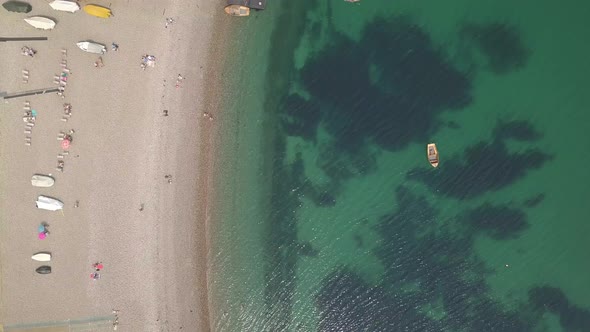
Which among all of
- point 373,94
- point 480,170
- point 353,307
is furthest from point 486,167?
point 353,307

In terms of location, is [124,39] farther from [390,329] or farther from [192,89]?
[390,329]

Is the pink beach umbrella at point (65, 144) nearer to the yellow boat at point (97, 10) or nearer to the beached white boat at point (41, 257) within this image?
the beached white boat at point (41, 257)

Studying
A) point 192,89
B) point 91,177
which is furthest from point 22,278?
point 192,89

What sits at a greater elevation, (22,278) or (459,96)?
(459,96)

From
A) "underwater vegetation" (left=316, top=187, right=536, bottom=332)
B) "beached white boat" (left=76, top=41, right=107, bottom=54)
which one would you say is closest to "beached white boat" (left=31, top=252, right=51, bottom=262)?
"beached white boat" (left=76, top=41, right=107, bottom=54)

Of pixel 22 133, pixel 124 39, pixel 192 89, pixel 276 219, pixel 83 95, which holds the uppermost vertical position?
pixel 124 39

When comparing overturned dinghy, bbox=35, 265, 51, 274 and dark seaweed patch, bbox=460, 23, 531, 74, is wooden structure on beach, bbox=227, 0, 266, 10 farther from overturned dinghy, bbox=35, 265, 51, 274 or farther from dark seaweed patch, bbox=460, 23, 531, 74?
overturned dinghy, bbox=35, 265, 51, 274
